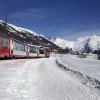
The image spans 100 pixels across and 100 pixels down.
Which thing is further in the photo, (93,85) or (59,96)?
(93,85)

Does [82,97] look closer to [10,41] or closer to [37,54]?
[10,41]

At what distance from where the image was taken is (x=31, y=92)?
11.1 metres

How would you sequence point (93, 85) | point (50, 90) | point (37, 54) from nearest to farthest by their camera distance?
1. point (50, 90)
2. point (93, 85)
3. point (37, 54)

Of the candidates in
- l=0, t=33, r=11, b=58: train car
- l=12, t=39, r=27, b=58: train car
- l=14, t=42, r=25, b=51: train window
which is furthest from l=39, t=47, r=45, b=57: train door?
l=0, t=33, r=11, b=58: train car

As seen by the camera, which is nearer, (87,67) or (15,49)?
(87,67)

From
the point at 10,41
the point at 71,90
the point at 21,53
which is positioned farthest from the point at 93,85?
the point at 21,53

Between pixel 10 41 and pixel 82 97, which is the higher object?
pixel 10 41

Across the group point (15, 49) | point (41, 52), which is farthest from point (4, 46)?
point (41, 52)

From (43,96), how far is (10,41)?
35.6 m

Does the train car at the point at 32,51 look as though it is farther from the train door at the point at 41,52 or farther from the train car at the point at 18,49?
the train door at the point at 41,52

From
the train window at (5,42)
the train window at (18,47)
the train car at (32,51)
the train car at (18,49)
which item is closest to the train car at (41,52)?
the train car at (32,51)

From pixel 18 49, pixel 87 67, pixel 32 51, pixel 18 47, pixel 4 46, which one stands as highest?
pixel 18 47

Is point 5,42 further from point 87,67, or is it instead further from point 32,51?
point 32,51

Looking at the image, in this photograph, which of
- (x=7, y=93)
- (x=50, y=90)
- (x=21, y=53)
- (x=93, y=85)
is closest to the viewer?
(x=7, y=93)
